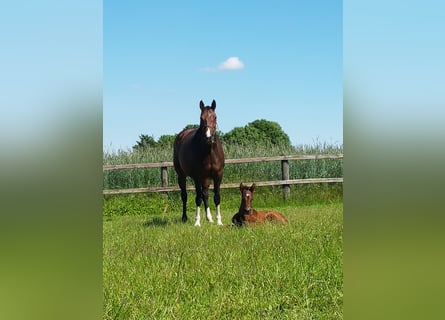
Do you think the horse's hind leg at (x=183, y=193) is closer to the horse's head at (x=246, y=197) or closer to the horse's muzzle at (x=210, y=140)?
the horse's head at (x=246, y=197)

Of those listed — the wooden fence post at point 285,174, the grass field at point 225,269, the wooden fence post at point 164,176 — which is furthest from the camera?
the wooden fence post at point 164,176

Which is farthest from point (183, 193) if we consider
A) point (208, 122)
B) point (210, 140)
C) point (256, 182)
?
point (208, 122)

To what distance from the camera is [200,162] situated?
3.40 meters

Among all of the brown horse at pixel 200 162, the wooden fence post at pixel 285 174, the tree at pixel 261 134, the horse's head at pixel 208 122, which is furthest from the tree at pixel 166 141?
the wooden fence post at pixel 285 174

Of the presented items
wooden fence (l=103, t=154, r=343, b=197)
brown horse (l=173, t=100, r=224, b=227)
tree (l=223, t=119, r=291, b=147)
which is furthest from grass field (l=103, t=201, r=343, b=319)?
tree (l=223, t=119, r=291, b=147)

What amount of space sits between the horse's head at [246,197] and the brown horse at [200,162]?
18cm

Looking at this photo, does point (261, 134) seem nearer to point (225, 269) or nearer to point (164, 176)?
point (225, 269)

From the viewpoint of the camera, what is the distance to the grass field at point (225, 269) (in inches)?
69.6

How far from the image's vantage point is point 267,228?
9.60ft
